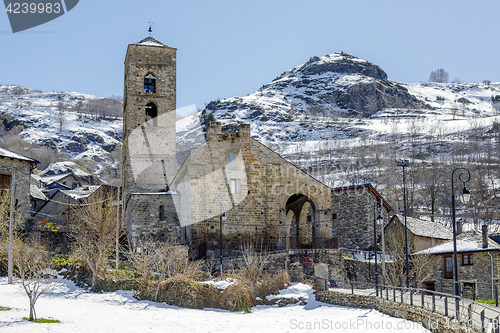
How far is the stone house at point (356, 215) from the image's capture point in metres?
46.7

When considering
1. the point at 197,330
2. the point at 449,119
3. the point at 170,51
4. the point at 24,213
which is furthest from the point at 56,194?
the point at 449,119

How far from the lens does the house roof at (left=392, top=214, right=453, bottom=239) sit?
44.1 metres

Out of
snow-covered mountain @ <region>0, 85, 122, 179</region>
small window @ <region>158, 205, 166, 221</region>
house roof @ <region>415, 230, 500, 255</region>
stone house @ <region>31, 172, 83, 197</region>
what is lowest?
house roof @ <region>415, 230, 500, 255</region>

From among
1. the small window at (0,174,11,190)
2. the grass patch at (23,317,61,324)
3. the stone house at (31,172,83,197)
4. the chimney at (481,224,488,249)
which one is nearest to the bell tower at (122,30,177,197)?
the small window at (0,174,11,190)

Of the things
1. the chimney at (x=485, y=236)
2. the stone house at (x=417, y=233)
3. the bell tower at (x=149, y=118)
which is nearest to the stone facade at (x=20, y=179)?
the bell tower at (x=149, y=118)

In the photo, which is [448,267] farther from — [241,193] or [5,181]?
[5,181]

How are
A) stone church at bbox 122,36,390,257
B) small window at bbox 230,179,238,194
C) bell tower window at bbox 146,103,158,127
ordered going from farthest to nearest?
bell tower window at bbox 146,103,158,127, small window at bbox 230,179,238,194, stone church at bbox 122,36,390,257

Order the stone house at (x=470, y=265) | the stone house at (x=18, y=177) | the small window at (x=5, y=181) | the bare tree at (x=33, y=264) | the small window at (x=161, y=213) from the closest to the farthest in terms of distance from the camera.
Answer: the bare tree at (x=33, y=264)
the stone house at (x=470, y=265)
the small window at (x=161, y=213)
the small window at (x=5, y=181)
the stone house at (x=18, y=177)

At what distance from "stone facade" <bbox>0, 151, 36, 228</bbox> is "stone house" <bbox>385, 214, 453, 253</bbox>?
91.1ft

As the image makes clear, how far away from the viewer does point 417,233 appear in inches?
1714

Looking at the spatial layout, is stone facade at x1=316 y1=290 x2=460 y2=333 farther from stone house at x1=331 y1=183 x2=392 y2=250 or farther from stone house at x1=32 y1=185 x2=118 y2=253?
stone house at x1=32 y1=185 x2=118 y2=253

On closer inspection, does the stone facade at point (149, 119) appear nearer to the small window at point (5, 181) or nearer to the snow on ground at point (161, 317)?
the small window at point (5, 181)

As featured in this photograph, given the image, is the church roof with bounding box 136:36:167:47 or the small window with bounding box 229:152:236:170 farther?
the church roof with bounding box 136:36:167:47

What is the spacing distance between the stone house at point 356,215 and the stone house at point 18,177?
26.0 meters
